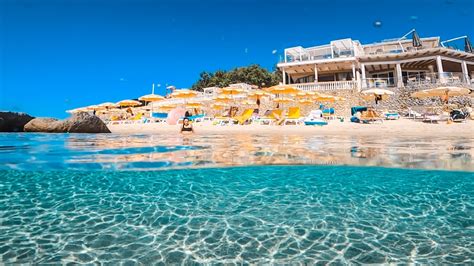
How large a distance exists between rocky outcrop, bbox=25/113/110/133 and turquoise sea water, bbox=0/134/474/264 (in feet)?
34.4

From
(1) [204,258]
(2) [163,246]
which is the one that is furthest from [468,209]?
(2) [163,246]

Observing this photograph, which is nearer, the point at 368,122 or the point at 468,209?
the point at 468,209

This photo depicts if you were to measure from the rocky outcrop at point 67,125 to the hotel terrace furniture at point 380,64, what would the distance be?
21.2 meters

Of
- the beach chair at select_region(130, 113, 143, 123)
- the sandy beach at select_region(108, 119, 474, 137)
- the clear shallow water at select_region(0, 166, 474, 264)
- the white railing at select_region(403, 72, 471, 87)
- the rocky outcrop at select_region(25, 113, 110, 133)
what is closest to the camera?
the clear shallow water at select_region(0, 166, 474, 264)

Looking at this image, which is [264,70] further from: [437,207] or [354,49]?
[437,207]

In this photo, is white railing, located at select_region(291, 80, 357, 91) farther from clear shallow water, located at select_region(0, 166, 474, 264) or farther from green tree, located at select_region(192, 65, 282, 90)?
clear shallow water, located at select_region(0, 166, 474, 264)

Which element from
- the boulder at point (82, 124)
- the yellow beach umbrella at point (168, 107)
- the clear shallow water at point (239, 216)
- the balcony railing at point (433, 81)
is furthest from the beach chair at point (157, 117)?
the balcony railing at point (433, 81)

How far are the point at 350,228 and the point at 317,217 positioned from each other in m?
0.44

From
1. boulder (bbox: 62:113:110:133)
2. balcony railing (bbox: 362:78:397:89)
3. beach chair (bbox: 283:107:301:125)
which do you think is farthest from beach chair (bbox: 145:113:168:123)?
balcony railing (bbox: 362:78:397:89)

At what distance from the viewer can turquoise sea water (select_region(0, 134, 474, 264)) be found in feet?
8.21

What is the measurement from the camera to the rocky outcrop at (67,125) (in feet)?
52.4

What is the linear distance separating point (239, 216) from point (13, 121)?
2055 cm

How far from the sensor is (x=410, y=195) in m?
4.48

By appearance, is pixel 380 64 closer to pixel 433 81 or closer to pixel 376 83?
pixel 376 83
